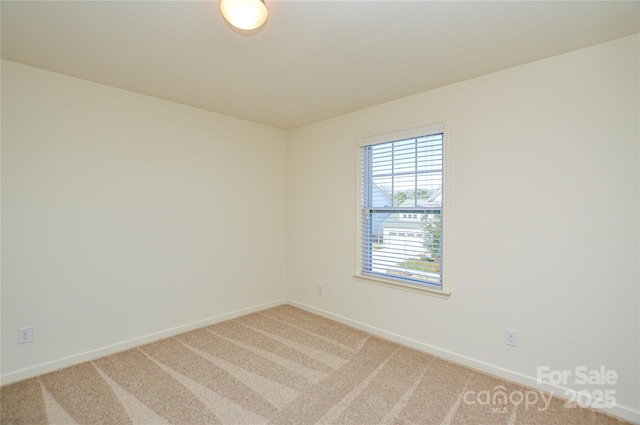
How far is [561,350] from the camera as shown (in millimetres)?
2137

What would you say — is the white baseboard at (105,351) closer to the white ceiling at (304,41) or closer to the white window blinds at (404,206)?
the white window blinds at (404,206)

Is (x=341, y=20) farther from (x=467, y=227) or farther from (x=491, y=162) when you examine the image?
(x=467, y=227)

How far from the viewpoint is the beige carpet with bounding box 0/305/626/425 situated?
1900mm

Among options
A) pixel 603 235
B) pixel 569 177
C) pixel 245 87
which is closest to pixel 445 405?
pixel 603 235

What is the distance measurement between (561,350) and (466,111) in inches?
75.9

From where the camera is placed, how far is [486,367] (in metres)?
2.43

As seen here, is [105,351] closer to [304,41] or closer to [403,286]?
[403,286]

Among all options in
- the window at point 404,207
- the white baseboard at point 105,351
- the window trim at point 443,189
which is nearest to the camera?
the white baseboard at point 105,351

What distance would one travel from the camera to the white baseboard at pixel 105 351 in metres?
2.29

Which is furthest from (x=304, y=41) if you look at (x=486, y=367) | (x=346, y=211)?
(x=486, y=367)

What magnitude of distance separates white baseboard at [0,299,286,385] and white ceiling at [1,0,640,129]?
2331mm

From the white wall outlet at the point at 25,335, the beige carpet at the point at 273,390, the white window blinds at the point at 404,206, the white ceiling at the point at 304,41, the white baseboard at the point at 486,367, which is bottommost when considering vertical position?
the beige carpet at the point at 273,390

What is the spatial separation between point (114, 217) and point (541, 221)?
139 inches

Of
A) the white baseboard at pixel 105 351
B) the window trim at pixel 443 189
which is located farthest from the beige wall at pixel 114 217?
the window trim at pixel 443 189
